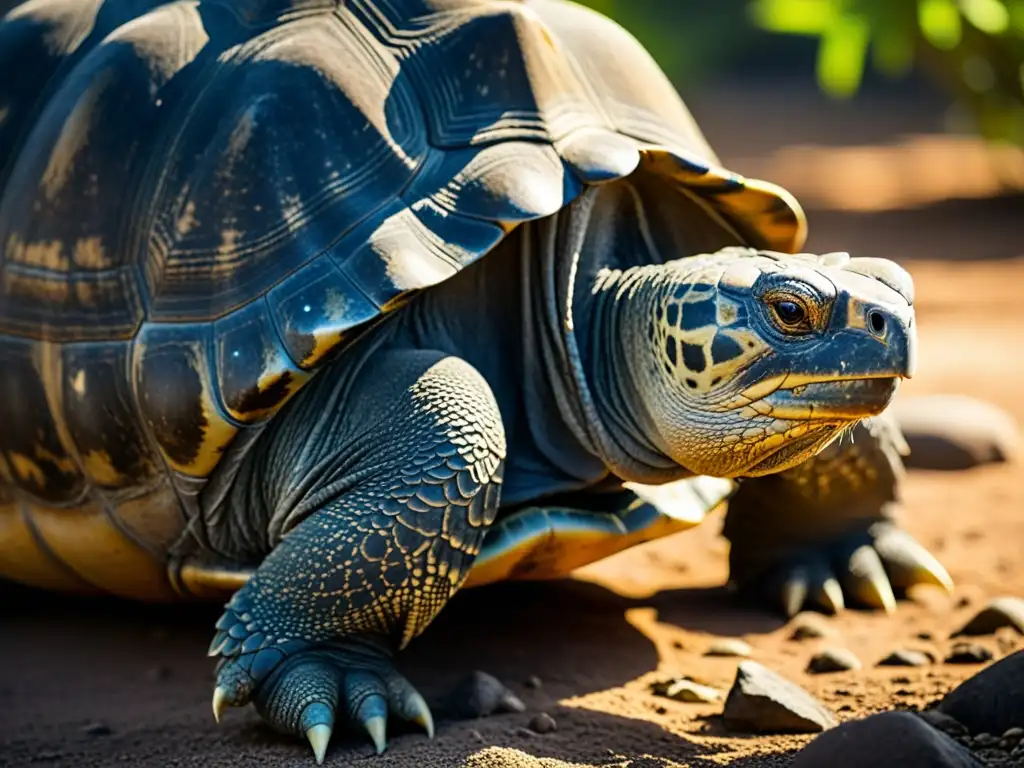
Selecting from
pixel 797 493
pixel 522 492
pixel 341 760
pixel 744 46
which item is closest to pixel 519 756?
pixel 341 760

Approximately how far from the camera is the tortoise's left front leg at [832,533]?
4676 mm

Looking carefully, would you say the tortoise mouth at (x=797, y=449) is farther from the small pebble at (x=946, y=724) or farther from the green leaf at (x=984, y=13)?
the green leaf at (x=984, y=13)

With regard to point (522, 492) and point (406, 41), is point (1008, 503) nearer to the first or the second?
point (522, 492)

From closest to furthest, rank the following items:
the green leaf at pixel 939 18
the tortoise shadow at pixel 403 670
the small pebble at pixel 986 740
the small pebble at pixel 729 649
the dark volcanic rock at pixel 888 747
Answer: the dark volcanic rock at pixel 888 747 < the small pebble at pixel 986 740 < the tortoise shadow at pixel 403 670 < the small pebble at pixel 729 649 < the green leaf at pixel 939 18

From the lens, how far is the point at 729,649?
4.31 metres

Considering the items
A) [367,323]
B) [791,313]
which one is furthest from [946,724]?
[367,323]

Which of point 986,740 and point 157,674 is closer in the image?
point 986,740

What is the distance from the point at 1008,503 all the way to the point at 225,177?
3.41m

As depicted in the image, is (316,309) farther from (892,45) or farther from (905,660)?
(892,45)

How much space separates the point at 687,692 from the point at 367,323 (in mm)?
1316

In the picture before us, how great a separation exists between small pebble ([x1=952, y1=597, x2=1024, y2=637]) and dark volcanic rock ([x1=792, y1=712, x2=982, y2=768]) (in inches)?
56.6

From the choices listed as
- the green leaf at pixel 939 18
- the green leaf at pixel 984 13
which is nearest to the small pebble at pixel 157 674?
the green leaf at pixel 939 18

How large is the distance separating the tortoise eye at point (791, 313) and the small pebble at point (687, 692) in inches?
42.2

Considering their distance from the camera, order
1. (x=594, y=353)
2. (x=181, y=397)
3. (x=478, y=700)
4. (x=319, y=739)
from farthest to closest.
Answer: (x=594, y=353) → (x=181, y=397) → (x=478, y=700) → (x=319, y=739)
